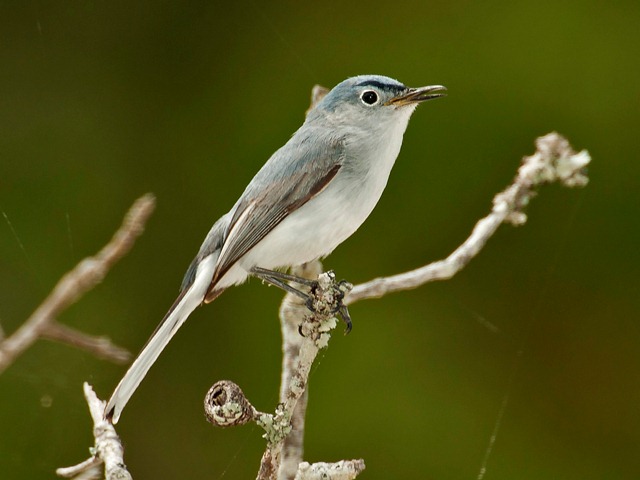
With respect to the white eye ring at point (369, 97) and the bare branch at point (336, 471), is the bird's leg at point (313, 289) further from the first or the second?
the white eye ring at point (369, 97)

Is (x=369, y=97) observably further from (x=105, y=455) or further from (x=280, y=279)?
(x=105, y=455)

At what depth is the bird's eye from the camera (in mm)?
2117

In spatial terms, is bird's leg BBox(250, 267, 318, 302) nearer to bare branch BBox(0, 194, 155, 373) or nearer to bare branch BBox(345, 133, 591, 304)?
bare branch BBox(345, 133, 591, 304)

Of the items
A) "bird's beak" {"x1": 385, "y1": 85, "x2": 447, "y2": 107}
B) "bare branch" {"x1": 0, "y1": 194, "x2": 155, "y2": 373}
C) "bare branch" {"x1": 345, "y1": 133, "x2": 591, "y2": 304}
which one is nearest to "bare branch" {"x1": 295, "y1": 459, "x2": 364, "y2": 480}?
"bare branch" {"x1": 345, "y1": 133, "x2": 591, "y2": 304}

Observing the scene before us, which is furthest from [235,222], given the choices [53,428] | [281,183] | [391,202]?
[53,428]

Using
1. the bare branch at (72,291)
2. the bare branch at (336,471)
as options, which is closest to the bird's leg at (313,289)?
the bare branch at (336,471)

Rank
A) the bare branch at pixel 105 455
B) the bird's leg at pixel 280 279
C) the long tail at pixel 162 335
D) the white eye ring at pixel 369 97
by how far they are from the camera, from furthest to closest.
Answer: the white eye ring at pixel 369 97 → the bird's leg at pixel 280 279 → the long tail at pixel 162 335 → the bare branch at pixel 105 455

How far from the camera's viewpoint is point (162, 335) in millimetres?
1847

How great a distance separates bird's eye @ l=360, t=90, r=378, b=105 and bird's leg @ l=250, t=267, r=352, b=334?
0.50m

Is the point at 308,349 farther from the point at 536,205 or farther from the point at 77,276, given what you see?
the point at 536,205

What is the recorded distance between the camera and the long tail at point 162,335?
1619 millimetres

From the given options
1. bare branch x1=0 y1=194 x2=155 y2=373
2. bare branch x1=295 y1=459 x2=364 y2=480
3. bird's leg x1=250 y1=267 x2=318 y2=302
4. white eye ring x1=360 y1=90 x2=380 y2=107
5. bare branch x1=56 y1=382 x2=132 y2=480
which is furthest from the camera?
white eye ring x1=360 y1=90 x2=380 y2=107

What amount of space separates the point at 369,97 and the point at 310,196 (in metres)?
0.35

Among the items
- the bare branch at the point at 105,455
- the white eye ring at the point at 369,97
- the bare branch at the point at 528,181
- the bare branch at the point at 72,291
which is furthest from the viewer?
the white eye ring at the point at 369,97
